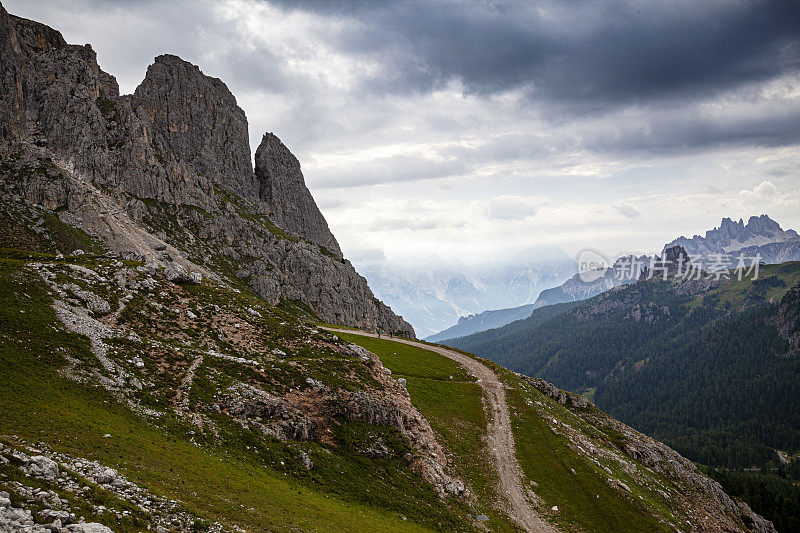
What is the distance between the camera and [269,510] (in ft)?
82.9

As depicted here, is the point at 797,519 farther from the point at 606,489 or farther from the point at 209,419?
the point at 209,419

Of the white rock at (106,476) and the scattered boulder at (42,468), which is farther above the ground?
the scattered boulder at (42,468)

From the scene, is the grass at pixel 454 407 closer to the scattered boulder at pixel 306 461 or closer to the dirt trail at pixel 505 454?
the dirt trail at pixel 505 454

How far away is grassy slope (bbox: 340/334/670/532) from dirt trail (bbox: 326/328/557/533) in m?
1.08

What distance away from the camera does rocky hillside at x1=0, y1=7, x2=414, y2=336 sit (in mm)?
110938

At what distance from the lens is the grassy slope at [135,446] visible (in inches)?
912

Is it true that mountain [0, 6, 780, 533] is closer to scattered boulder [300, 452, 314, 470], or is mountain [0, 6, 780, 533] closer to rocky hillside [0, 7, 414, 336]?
scattered boulder [300, 452, 314, 470]

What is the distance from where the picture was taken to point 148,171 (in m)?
143

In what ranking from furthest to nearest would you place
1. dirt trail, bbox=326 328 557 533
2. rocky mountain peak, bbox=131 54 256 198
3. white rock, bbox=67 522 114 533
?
rocky mountain peak, bbox=131 54 256 198 → dirt trail, bbox=326 328 557 533 → white rock, bbox=67 522 114 533

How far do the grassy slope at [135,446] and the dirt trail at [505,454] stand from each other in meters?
15.0

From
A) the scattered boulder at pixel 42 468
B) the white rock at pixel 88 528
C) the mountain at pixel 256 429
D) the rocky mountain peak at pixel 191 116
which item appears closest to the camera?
the white rock at pixel 88 528

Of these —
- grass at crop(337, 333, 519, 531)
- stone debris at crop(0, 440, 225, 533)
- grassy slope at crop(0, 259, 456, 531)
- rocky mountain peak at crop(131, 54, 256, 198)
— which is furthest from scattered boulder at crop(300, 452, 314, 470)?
rocky mountain peak at crop(131, 54, 256, 198)

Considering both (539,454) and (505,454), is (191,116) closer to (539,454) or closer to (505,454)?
(505,454)

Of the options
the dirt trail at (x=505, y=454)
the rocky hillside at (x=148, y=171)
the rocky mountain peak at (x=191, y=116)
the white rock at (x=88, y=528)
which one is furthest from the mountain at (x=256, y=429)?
the rocky mountain peak at (x=191, y=116)
